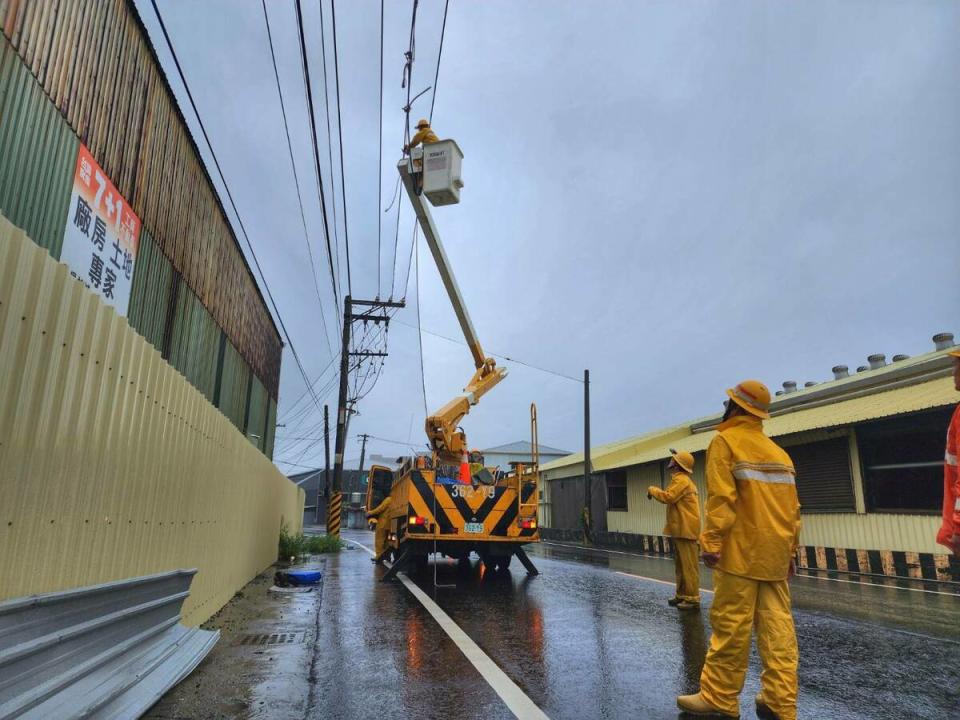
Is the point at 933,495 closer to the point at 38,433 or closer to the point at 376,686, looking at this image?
the point at 376,686

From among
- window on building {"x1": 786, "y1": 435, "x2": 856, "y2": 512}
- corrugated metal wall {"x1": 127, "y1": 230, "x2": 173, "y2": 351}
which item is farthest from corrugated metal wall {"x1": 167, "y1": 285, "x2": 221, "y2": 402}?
window on building {"x1": 786, "y1": 435, "x2": 856, "y2": 512}

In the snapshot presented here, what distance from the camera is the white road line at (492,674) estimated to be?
344 cm

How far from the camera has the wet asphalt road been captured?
11.8 ft

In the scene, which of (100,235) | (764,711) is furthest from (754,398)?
(100,235)

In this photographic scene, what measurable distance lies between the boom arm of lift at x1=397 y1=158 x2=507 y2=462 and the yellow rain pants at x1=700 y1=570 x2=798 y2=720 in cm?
854

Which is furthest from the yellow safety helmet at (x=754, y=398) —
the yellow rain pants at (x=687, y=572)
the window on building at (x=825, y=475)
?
the window on building at (x=825, y=475)

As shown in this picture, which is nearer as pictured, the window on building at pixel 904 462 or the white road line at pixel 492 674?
the white road line at pixel 492 674

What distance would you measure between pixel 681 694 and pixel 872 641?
2538 millimetres

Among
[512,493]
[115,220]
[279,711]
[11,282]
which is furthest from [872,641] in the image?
[115,220]

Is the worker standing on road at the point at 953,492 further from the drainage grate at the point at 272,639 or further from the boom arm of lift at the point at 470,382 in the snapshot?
the boom arm of lift at the point at 470,382

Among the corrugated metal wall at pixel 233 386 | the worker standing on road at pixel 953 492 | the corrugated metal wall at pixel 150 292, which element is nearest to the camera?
the worker standing on road at pixel 953 492

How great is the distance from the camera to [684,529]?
7.27m

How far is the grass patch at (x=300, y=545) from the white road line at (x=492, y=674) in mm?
8518

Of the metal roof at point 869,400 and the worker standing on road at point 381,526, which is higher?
the metal roof at point 869,400
